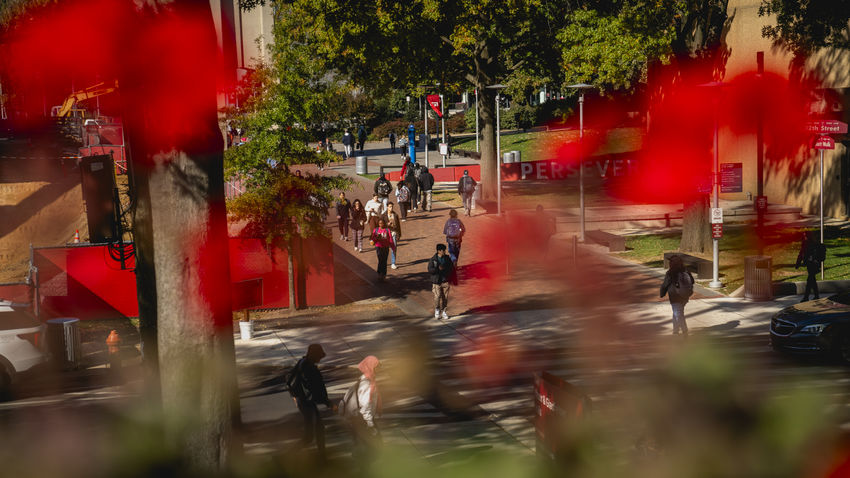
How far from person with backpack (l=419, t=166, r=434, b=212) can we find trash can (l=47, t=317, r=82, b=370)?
18.7m

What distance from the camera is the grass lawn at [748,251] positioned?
22.9 metres

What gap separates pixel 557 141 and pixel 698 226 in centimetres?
3269

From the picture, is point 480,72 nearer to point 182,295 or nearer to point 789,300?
point 789,300

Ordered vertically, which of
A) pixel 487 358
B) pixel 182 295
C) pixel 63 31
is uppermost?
pixel 63 31

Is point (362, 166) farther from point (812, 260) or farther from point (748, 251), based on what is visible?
point (812, 260)

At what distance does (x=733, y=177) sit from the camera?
22.3 meters

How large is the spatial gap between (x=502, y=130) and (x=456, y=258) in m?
50.0

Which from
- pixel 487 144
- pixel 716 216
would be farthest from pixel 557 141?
pixel 716 216

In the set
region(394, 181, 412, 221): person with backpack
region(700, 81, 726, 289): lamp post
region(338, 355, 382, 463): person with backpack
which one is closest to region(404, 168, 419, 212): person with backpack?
region(394, 181, 412, 221): person with backpack

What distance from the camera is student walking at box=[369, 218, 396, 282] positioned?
23.1 m

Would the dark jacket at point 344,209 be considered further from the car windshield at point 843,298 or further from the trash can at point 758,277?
the car windshield at point 843,298

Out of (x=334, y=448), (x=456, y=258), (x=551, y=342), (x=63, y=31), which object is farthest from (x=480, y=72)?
(x=334, y=448)

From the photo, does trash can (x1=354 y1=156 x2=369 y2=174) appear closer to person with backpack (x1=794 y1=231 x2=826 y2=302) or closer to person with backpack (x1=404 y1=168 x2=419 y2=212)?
person with backpack (x1=404 y1=168 x2=419 y2=212)

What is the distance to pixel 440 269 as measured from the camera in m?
19.2
